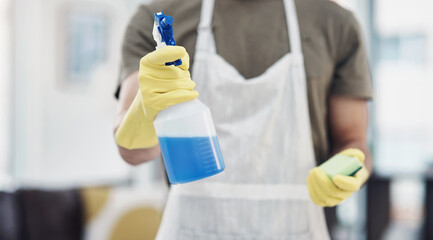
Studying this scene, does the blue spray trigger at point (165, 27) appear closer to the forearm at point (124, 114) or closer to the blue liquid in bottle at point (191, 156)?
the blue liquid in bottle at point (191, 156)

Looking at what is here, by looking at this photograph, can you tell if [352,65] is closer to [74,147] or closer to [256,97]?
[256,97]

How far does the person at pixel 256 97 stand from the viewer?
995 mm

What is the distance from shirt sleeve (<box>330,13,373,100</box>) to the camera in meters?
1.07

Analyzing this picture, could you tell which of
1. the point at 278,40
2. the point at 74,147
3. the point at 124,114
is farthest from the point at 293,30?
the point at 74,147

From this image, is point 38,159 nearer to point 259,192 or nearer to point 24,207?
point 24,207

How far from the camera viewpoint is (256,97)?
101cm

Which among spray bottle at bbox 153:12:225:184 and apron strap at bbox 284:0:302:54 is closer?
spray bottle at bbox 153:12:225:184

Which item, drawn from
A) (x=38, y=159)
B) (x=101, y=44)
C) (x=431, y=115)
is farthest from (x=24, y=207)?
(x=431, y=115)

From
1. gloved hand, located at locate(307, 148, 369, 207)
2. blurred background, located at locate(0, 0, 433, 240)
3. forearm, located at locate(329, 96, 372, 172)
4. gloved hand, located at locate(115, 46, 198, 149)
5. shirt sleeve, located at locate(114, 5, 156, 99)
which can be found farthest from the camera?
blurred background, located at locate(0, 0, 433, 240)

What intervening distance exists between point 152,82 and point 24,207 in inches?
82.5

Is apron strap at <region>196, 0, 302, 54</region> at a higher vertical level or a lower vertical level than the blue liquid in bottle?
higher

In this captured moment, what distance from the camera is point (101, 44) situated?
3.30 metres

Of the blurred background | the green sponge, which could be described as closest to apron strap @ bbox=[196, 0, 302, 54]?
the green sponge

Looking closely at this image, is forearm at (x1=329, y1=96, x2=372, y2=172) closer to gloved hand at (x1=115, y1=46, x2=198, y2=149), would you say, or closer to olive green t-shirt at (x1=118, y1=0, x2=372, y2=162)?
olive green t-shirt at (x1=118, y1=0, x2=372, y2=162)
